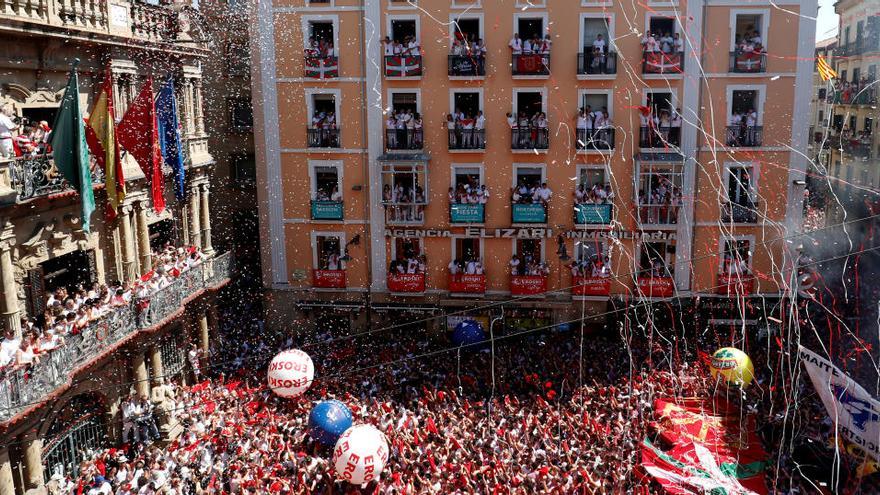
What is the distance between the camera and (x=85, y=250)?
16.6 m

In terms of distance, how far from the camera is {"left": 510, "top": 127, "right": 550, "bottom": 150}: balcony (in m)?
22.8

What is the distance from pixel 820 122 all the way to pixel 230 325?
30582 mm

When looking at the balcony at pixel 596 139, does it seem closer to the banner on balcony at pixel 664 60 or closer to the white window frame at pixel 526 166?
the white window frame at pixel 526 166

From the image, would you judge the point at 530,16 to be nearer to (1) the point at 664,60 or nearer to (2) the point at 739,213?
(1) the point at 664,60

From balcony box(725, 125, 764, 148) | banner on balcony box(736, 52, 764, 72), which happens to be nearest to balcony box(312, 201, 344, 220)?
balcony box(725, 125, 764, 148)

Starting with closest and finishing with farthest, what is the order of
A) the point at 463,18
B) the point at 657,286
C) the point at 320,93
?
the point at 463,18 → the point at 657,286 → the point at 320,93

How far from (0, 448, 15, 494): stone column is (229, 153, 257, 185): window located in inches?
613

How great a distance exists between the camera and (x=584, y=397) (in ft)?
59.6

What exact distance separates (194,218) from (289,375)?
626 cm

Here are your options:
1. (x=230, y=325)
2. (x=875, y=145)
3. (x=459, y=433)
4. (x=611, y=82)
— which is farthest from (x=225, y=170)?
(x=875, y=145)

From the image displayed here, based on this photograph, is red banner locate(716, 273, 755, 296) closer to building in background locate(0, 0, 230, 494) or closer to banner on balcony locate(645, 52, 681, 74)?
banner on balcony locate(645, 52, 681, 74)

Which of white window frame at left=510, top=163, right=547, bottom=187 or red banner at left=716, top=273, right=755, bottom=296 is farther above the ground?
white window frame at left=510, top=163, right=547, bottom=187

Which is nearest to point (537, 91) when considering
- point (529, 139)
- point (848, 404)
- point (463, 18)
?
point (529, 139)

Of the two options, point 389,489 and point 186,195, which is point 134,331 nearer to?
point 186,195
